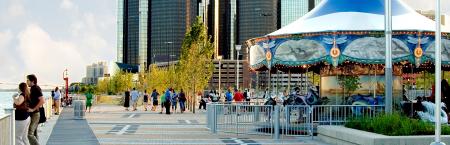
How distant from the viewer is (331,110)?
2014cm

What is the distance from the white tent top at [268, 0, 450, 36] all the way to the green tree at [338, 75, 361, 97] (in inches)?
101

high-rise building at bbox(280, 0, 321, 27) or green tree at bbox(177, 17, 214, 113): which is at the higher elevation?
high-rise building at bbox(280, 0, 321, 27)

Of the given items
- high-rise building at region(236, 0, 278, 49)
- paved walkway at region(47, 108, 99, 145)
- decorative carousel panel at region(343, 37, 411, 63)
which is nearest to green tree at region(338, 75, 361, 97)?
decorative carousel panel at region(343, 37, 411, 63)

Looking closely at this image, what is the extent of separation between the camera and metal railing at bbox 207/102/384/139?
65.7ft

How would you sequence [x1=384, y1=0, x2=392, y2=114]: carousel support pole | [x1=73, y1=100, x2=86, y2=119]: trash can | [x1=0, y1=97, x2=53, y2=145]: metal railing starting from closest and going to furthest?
1. [x1=0, y1=97, x2=53, y2=145]: metal railing
2. [x1=384, y1=0, x2=392, y2=114]: carousel support pole
3. [x1=73, y1=100, x2=86, y2=119]: trash can

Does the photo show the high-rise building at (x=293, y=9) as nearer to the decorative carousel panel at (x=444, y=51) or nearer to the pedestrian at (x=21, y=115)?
the decorative carousel panel at (x=444, y=51)

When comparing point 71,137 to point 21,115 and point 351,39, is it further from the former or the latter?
point 351,39

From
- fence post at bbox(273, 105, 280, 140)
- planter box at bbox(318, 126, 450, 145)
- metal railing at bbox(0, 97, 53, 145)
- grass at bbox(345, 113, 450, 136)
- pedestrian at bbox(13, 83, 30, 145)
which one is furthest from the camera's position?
fence post at bbox(273, 105, 280, 140)

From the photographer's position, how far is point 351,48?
23.1 metres

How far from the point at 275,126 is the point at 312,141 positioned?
49.9 inches

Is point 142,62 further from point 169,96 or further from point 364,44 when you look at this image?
point 364,44

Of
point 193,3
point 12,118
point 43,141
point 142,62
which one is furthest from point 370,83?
point 142,62

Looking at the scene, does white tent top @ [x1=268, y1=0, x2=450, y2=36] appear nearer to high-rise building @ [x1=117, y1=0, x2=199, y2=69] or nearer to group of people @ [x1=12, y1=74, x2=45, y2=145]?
group of people @ [x1=12, y1=74, x2=45, y2=145]

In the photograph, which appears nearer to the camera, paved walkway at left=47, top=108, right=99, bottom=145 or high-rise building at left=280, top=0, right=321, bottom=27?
paved walkway at left=47, top=108, right=99, bottom=145
